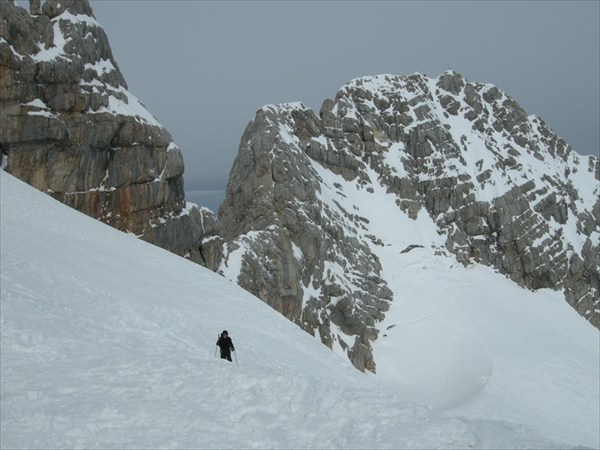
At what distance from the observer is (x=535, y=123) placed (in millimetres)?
105375

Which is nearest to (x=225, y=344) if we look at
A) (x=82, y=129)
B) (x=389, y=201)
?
(x=82, y=129)

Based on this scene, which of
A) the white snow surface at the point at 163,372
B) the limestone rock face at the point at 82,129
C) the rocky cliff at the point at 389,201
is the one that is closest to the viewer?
the white snow surface at the point at 163,372

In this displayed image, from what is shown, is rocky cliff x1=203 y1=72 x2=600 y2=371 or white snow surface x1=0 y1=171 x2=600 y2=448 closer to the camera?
white snow surface x1=0 y1=171 x2=600 y2=448

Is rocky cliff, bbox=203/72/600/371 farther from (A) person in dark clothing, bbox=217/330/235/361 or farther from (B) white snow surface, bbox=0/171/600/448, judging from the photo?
(A) person in dark clothing, bbox=217/330/235/361

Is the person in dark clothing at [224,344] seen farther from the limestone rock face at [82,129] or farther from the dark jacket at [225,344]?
the limestone rock face at [82,129]

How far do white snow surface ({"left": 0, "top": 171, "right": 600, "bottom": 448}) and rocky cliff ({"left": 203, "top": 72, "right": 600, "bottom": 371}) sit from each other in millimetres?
16538

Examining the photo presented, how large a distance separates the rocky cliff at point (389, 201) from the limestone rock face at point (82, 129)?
26.4 ft

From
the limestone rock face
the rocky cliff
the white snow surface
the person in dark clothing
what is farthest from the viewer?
the rocky cliff

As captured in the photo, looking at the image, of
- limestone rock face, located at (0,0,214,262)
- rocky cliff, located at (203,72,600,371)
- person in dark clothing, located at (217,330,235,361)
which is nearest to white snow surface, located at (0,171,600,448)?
person in dark clothing, located at (217,330,235,361)

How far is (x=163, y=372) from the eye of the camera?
12328mm

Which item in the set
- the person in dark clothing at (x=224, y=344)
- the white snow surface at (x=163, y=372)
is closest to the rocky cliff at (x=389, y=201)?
the white snow surface at (x=163, y=372)

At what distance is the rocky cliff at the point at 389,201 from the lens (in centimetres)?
5581

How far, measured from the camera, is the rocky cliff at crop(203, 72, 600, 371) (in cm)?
5581

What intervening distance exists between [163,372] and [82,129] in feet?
98.5
